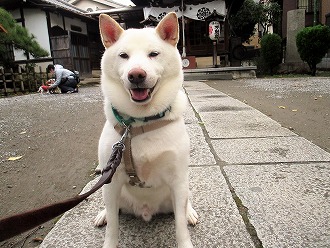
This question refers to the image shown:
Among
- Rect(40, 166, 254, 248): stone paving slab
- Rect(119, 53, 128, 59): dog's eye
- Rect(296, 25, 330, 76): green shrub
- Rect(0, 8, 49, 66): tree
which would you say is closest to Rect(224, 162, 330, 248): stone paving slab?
Rect(40, 166, 254, 248): stone paving slab

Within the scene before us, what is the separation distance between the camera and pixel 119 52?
4.96 feet

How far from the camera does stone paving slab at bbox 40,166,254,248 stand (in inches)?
60.9

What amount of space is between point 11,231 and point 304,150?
8.69ft

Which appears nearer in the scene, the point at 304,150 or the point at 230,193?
the point at 230,193

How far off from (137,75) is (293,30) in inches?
562

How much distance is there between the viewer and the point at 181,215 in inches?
58.7

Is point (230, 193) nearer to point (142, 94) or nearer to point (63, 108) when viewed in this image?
point (142, 94)

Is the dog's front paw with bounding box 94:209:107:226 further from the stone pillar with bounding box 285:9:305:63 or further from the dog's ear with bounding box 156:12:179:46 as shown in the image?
the stone pillar with bounding box 285:9:305:63

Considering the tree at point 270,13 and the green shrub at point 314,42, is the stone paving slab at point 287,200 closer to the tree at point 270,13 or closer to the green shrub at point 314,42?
the green shrub at point 314,42

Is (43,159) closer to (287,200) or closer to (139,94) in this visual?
(139,94)

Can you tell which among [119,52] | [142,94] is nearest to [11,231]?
[142,94]

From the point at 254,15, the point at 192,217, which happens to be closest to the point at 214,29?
the point at 254,15

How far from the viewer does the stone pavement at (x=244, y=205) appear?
1.55 metres

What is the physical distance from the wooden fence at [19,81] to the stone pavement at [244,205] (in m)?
10.5
